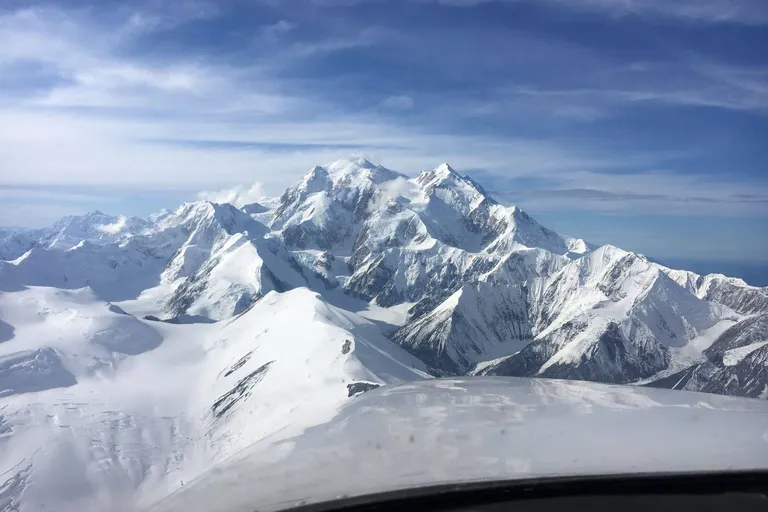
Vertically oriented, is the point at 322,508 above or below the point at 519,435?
above

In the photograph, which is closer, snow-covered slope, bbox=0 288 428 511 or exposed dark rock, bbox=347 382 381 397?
snow-covered slope, bbox=0 288 428 511

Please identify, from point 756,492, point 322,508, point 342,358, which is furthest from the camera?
point 342,358

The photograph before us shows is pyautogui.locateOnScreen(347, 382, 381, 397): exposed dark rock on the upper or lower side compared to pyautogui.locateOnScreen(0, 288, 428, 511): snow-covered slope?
upper

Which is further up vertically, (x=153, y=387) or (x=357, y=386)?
(x=357, y=386)

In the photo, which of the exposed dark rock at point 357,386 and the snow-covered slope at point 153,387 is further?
the exposed dark rock at point 357,386

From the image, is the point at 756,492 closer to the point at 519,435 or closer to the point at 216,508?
the point at 519,435

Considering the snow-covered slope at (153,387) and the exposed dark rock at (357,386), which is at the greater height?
the exposed dark rock at (357,386)

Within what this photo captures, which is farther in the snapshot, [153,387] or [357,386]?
[153,387]

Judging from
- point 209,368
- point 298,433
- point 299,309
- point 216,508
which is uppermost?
point 216,508

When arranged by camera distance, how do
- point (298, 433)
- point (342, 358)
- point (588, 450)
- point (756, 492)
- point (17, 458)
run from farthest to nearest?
1. point (342, 358)
2. point (17, 458)
3. point (298, 433)
4. point (588, 450)
5. point (756, 492)

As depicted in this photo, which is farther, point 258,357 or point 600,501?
point 258,357

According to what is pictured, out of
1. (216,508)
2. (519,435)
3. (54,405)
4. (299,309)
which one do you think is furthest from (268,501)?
(299,309)
